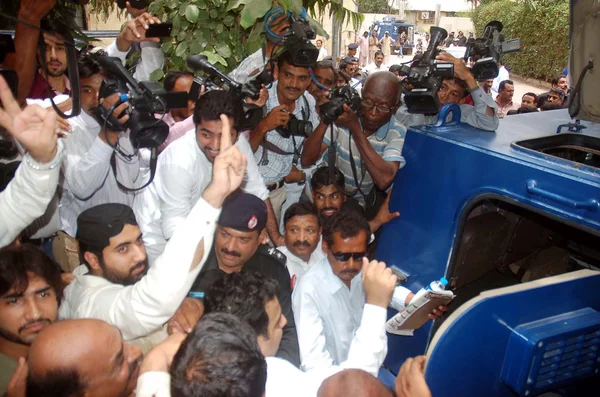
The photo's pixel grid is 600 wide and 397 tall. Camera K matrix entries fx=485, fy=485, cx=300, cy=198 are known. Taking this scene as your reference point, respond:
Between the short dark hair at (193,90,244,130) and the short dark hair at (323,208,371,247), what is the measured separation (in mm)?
737

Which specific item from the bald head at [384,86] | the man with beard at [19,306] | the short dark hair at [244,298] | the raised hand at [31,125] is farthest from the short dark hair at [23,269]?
the bald head at [384,86]

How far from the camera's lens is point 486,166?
2064 mm

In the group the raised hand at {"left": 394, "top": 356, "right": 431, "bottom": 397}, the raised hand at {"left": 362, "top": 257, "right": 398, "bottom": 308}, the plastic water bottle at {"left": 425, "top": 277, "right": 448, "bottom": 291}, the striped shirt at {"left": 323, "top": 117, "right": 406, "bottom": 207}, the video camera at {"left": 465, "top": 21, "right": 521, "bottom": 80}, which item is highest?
the video camera at {"left": 465, "top": 21, "right": 521, "bottom": 80}

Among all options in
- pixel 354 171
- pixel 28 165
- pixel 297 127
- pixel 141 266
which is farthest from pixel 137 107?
pixel 354 171

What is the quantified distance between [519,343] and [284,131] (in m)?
1.94

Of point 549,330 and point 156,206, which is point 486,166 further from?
point 156,206

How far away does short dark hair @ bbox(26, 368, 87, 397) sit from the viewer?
136 cm

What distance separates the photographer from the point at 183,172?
2.56 metres

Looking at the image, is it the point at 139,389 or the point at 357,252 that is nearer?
the point at 139,389

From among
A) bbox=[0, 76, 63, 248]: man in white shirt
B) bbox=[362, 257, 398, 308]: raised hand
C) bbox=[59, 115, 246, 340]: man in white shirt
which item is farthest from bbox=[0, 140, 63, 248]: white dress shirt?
bbox=[362, 257, 398, 308]: raised hand

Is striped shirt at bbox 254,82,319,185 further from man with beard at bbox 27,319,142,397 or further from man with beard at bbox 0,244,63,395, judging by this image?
man with beard at bbox 27,319,142,397

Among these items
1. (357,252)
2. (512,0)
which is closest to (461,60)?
(357,252)

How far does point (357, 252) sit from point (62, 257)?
159cm

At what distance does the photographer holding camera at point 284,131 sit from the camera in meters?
3.09
